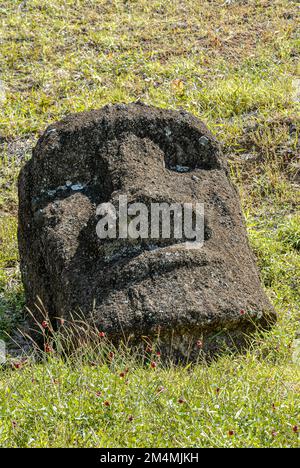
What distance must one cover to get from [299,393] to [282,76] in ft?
22.5

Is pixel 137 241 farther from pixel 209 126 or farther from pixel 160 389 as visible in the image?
pixel 209 126

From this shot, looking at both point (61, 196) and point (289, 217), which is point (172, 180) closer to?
point (61, 196)

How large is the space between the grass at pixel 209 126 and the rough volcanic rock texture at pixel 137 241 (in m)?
0.30

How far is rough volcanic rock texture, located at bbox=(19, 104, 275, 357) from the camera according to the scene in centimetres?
611

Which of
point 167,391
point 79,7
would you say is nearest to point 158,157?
point 167,391

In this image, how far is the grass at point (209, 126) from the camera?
15.9 ft

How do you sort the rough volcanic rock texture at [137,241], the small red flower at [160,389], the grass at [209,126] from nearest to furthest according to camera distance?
1. the grass at [209,126]
2. the small red flower at [160,389]
3. the rough volcanic rock texture at [137,241]

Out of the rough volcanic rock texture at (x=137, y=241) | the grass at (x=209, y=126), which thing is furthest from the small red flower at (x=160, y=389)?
the rough volcanic rock texture at (x=137, y=241)

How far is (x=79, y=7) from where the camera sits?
1366cm

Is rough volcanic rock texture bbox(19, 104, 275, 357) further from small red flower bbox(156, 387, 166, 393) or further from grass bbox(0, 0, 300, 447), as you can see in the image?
small red flower bbox(156, 387, 166, 393)

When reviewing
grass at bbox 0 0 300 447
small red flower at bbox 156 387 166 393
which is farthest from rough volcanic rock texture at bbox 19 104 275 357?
small red flower at bbox 156 387 166 393

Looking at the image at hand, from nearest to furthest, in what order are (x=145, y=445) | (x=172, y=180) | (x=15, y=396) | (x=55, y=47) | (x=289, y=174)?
1. (x=145, y=445)
2. (x=15, y=396)
3. (x=172, y=180)
4. (x=289, y=174)
5. (x=55, y=47)

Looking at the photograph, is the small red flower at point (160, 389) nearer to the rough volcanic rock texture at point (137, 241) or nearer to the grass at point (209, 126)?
the grass at point (209, 126)

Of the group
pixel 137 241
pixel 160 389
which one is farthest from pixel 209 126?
pixel 160 389
